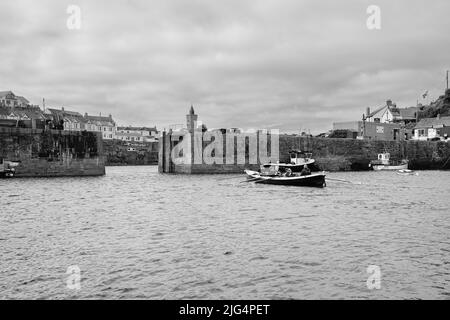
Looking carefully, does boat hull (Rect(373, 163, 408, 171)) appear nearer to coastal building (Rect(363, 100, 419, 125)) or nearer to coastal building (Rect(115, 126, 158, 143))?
coastal building (Rect(363, 100, 419, 125))

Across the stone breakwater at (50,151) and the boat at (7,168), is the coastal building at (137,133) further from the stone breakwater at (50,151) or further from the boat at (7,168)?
the boat at (7,168)

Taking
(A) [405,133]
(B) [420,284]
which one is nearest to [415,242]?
(B) [420,284]

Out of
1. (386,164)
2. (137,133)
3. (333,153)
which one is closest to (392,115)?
(386,164)

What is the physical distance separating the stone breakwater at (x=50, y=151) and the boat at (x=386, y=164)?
A: 50013 millimetres

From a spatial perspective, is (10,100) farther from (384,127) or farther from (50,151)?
(384,127)

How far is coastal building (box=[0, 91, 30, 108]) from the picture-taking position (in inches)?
4823

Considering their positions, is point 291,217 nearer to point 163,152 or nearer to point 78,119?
point 163,152

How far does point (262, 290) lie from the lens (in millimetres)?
10234

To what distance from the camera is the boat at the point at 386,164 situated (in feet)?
249

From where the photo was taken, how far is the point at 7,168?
47.5 metres

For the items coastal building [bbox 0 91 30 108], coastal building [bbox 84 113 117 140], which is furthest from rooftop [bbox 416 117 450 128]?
coastal building [bbox 0 91 30 108]

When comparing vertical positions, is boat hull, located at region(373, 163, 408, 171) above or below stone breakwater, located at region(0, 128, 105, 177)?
below

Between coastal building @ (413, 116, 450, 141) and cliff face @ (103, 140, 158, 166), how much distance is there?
69667 millimetres
